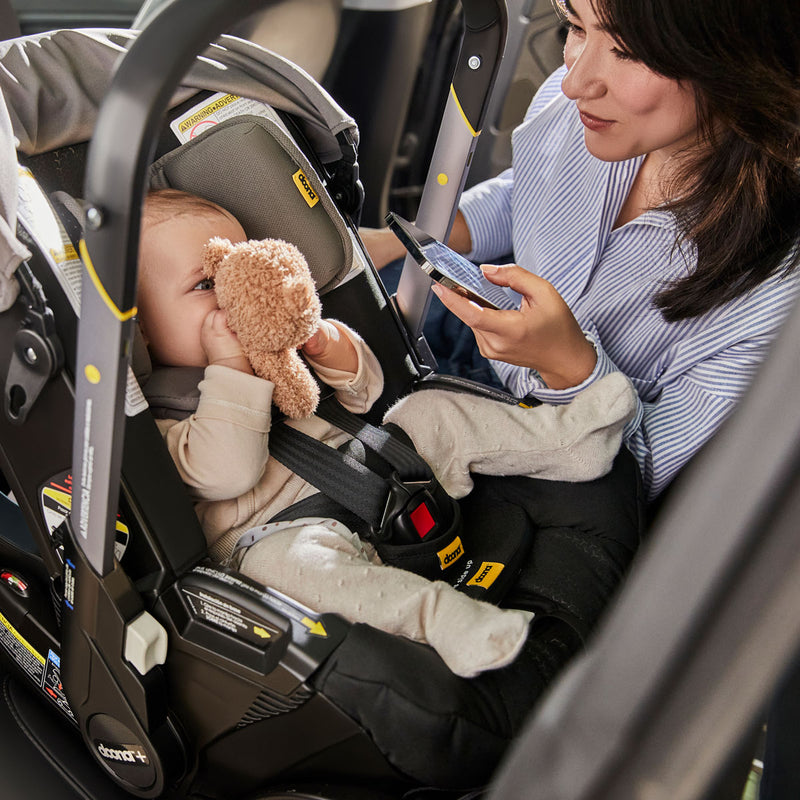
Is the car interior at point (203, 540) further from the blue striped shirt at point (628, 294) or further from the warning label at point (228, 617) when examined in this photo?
the blue striped shirt at point (628, 294)

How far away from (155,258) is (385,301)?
0.45 m

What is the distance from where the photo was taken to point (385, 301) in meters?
1.43

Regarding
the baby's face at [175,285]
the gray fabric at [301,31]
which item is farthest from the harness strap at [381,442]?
the gray fabric at [301,31]

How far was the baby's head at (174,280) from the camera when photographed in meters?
1.10

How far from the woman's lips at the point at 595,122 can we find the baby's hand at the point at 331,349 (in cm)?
48

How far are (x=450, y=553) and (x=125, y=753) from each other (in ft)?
1.65

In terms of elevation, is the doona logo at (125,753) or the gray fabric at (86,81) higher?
the gray fabric at (86,81)

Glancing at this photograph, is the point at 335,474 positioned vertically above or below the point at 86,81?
below

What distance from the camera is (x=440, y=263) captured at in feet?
Answer: 3.77

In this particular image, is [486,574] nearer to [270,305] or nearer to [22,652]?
[270,305]

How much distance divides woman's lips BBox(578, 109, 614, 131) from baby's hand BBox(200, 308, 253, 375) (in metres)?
0.59

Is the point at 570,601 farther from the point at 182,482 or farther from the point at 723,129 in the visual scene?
the point at 723,129

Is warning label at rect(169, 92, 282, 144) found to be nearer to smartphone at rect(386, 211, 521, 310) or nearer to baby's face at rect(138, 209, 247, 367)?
baby's face at rect(138, 209, 247, 367)

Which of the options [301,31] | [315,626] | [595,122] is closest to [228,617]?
[315,626]
